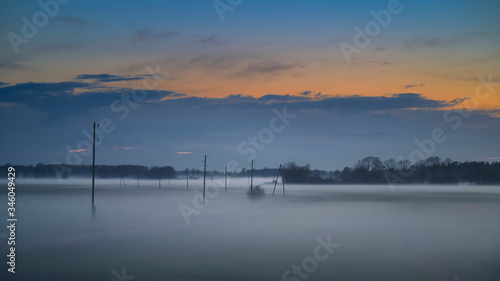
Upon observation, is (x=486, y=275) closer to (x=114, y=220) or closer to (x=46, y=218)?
(x=114, y=220)

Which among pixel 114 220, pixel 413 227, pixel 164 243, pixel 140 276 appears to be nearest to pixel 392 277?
pixel 140 276

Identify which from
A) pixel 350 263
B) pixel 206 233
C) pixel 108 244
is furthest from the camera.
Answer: pixel 206 233

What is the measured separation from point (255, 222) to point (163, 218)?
818 centimetres

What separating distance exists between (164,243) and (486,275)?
50.2 ft

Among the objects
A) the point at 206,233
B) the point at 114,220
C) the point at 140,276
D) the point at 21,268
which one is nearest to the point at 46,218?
the point at 114,220

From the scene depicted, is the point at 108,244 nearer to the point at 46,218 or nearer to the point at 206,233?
the point at 206,233

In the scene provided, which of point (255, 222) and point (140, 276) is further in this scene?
point (255, 222)

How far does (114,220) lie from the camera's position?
124 feet

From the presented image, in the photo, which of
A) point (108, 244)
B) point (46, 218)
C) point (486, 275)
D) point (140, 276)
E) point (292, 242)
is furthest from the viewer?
point (46, 218)

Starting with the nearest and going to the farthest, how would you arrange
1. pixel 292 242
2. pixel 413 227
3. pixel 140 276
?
pixel 140 276, pixel 292 242, pixel 413 227

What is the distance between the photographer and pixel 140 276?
1692 cm

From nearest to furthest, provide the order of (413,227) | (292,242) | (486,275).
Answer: (486,275), (292,242), (413,227)

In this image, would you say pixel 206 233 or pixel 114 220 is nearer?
pixel 206 233

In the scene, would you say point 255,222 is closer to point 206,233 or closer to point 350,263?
point 206,233
